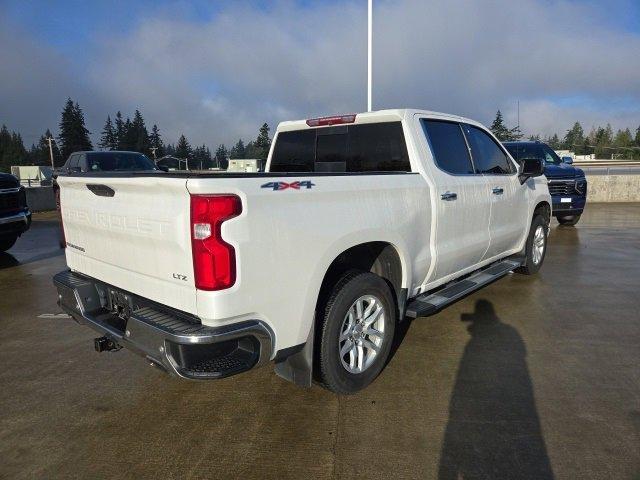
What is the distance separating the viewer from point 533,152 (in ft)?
36.7

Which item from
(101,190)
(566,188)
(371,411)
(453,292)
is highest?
(101,190)

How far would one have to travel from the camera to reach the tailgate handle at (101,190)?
111 inches

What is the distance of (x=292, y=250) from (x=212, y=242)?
1.49 feet

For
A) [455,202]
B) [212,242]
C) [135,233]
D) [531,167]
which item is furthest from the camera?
[531,167]

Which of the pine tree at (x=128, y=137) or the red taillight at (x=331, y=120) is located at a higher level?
the pine tree at (x=128, y=137)

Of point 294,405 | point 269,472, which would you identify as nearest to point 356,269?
point 294,405

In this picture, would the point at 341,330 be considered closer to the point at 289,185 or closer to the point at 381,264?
the point at 381,264

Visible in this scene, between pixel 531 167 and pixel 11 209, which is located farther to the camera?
pixel 11 209

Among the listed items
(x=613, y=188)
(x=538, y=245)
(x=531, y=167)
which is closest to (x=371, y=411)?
(x=531, y=167)

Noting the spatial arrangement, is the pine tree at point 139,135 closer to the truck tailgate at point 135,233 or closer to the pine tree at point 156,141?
the pine tree at point 156,141

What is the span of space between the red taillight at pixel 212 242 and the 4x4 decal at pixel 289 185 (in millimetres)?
214

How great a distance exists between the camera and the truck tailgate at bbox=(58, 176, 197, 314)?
2.37 meters

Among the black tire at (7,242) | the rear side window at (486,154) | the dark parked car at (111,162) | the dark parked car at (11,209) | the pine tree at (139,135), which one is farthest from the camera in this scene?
the pine tree at (139,135)

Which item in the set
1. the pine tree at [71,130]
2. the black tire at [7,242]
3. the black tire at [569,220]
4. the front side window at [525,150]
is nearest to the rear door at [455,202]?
the black tire at [7,242]
